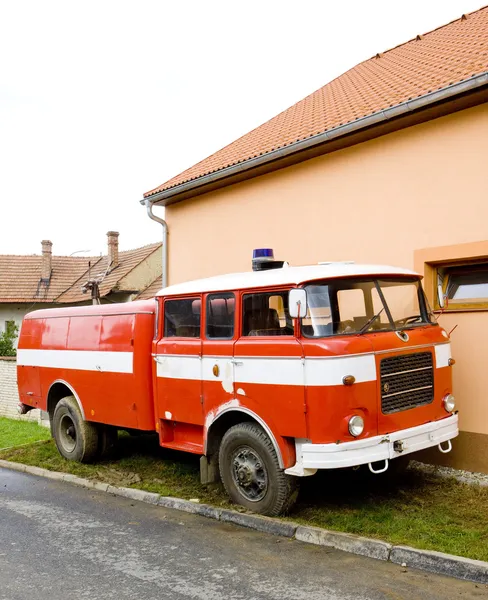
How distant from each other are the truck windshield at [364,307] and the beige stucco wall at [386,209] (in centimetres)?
107

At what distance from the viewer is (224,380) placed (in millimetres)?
6582

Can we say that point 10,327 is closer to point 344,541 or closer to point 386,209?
point 386,209

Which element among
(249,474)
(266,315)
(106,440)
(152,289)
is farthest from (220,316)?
(152,289)

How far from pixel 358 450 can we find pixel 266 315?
1.58 metres

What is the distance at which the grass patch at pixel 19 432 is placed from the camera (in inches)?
522

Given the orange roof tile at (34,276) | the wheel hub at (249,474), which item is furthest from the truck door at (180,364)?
the orange roof tile at (34,276)

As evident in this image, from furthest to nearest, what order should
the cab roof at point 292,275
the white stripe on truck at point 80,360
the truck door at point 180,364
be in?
the white stripe on truck at point 80,360 < the truck door at point 180,364 < the cab roof at point 292,275

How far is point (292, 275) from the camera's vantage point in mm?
6156

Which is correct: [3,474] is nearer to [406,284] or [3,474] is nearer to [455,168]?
[406,284]

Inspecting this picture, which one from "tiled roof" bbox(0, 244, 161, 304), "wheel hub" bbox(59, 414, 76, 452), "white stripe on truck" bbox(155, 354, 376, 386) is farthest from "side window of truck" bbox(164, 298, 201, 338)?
"tiled roof" bbox(0, 244, 161, 304)

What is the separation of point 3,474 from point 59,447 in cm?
85

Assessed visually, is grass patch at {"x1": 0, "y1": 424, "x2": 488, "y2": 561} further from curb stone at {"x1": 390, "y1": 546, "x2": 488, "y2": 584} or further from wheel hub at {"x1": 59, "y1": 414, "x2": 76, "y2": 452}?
wheel hub at {"x1": 59, "y1": 414, "x2": 76, "y2": 452}

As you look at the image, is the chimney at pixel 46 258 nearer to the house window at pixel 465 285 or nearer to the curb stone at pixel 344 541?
the curb stone at pixel 344 541

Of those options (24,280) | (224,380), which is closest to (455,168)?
(224,380)
